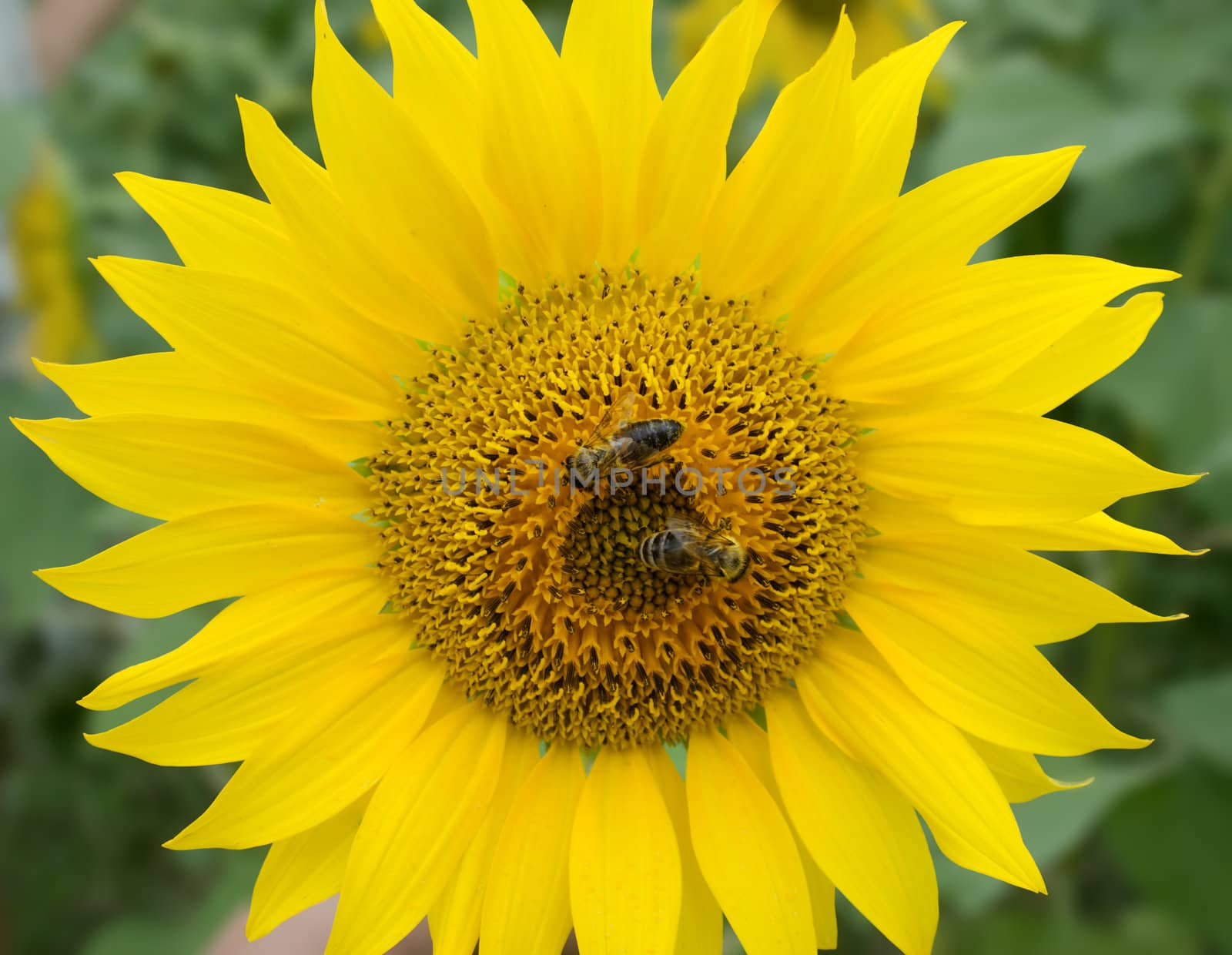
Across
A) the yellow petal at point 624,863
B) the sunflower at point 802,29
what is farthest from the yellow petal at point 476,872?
the sunflower at point 802,29

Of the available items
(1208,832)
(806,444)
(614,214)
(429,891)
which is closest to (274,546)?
(429,891)

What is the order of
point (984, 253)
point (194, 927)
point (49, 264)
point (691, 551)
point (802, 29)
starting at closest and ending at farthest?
point (691, 551), point (984, 253), point (194, 927), point (49, 264), point (802, 29)

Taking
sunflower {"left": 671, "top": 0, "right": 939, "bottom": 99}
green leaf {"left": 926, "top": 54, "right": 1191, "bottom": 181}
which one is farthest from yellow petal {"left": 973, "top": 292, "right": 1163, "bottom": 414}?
sunflower {"left": 671, "top": 0, "right": 939, "bottom": 99}

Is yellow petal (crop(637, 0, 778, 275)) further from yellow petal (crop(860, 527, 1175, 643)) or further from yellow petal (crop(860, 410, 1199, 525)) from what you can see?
yellow petal (crop(860, 527, 1175, 643))

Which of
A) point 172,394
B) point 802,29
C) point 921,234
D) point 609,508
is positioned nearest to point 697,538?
point 609,508

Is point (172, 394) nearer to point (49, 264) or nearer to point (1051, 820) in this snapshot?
point (1051, 820)

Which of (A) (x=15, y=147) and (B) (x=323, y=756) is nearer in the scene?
(B) (x=323, y=756)

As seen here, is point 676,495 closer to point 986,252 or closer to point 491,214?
point 491,214
